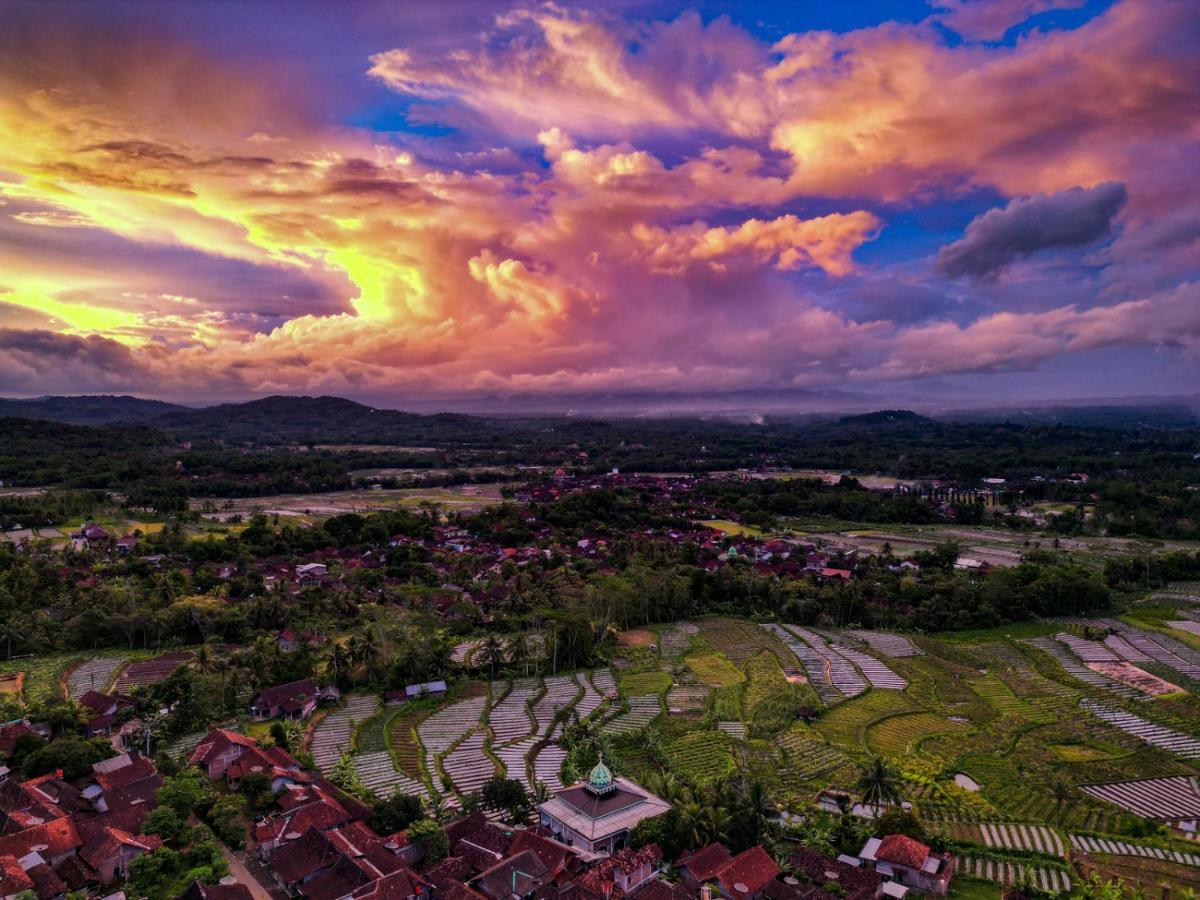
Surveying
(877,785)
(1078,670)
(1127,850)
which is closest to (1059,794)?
(1127,850)

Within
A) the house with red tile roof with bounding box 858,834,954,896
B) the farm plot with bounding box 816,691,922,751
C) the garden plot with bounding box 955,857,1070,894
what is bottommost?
the farm plot with bounding box 816,691,922,751

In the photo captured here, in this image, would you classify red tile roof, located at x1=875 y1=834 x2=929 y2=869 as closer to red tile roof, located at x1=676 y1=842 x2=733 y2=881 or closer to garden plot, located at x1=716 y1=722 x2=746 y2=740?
red tile roof, located at x1=676 y1=842 x2=733 y2=881

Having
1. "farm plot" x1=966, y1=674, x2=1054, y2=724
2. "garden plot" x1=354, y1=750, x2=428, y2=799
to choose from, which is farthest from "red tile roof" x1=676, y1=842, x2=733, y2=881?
"farm plot" x1=966, y1=674, x2=1054, y2=724

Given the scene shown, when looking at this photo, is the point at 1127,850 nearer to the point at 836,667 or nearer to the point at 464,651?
the point at 836,667

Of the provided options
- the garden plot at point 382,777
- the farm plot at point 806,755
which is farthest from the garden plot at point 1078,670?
the garden plot at point 382,777

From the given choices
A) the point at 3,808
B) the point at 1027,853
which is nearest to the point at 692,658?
the point at 1027,853

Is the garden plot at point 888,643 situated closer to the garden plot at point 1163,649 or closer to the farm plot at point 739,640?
the farm plot at point 739,640

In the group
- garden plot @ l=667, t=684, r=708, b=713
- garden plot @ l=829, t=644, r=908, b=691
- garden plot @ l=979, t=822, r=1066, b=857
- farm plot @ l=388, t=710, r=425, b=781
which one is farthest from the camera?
garden plot @ l=829, t=644, r=908, b=691
